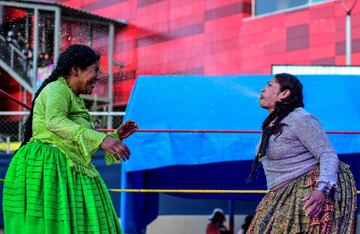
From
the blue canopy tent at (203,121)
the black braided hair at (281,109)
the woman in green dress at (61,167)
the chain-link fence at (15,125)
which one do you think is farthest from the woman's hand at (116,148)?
the chain-link fence at (15,125)

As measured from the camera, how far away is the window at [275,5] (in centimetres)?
1128

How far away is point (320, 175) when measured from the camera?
9.81 ft

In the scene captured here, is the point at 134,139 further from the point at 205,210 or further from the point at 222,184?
the point at 205,210

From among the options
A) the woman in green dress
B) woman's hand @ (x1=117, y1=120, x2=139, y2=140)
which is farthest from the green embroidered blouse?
woman's hand @ (x1=117, y1=120, x2=139, y2=140)

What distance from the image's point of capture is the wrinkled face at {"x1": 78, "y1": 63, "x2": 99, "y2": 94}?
3010 mm

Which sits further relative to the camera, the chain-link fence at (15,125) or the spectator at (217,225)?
the chain-link fence at (15,125)

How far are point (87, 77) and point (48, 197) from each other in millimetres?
551

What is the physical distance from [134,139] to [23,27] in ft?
23.8

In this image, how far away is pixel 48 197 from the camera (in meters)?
2.83

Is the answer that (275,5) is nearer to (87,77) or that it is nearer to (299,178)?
(299,178)

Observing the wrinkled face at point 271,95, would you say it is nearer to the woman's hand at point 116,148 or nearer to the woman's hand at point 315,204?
the woman's hand at point 315,204

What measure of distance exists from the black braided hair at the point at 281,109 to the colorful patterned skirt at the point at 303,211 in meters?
0.23

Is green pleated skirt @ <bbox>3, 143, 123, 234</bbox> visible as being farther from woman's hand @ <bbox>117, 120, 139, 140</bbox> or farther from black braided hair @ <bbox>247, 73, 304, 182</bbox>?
black braided hair @ <bbox>247, 73, 304, 182</bbox>

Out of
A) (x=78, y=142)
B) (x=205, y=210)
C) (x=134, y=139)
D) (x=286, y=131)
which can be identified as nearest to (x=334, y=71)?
(x=205, y=210)
